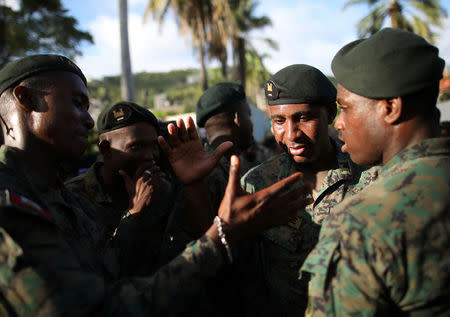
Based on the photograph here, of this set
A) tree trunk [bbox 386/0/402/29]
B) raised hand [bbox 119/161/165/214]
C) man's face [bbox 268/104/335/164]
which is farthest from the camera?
tree trunk [bbox 386/0/402/29]

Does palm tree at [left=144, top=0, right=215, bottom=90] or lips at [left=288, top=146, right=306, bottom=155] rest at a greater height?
palm tree at [left=144, top=0, right=215, bottom=90]

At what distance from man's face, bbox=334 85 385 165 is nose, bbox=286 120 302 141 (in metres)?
0.75

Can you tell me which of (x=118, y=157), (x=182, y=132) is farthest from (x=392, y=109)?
(x=118, y=157)

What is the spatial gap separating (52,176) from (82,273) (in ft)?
2.51

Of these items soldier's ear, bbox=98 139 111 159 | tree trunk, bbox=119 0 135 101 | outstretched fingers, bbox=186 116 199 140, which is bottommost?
soldier's ear, bbox=98 139 111 159

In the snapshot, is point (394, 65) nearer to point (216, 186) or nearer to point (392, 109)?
point (392, 109)

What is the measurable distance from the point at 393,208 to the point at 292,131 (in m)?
1.31

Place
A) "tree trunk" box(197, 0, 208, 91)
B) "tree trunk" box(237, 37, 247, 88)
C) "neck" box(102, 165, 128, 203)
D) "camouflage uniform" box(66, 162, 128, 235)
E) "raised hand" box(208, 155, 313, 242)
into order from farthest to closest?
"tree trunk" box(237, 37, 247, 88), "tree trunk" box(197, 0, 208, 91), "neck" box(102, 165, 128, 203), "camouflage uniform" box(66, 162, 128, 235), "raised hand" box(208, 155, 313, 242)

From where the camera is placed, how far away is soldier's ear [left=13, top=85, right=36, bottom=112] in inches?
72.3

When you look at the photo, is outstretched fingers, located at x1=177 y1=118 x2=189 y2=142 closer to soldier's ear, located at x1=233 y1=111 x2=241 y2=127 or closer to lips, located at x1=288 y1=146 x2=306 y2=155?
lips, located at x1=288 y1=146 x2=306 y2=155

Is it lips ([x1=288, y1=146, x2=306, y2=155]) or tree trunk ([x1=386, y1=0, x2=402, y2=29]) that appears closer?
lips ([x1=288, y1=146, x2=306, y2=155])

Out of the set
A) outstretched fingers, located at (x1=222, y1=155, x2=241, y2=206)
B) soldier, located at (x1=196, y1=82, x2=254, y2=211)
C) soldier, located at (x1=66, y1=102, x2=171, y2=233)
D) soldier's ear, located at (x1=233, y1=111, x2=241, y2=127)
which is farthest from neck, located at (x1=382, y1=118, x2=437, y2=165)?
soldier's ear, located at (x1=233, y1=111, x2=241, y2=127)

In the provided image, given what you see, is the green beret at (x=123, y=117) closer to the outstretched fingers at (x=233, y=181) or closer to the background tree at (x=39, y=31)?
the outstretched fingers at (x=233, y=181)

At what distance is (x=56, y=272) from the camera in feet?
4.51
